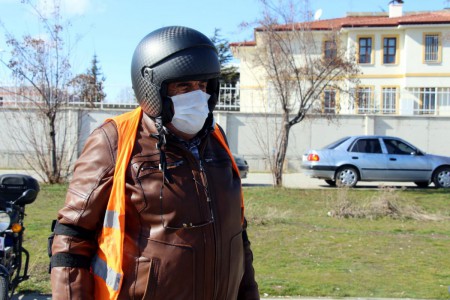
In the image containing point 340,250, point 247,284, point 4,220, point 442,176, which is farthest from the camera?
point 442,176

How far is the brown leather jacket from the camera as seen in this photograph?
194cm

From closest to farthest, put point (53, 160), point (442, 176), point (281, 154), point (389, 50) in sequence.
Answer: point (53, 160)
point (281, 154)
point (442, 176)
point (389, 50)

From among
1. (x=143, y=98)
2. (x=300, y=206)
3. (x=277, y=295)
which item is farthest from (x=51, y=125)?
(x=143, y=98)

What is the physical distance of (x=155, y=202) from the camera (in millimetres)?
1971

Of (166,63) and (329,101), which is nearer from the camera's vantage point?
(166,63)

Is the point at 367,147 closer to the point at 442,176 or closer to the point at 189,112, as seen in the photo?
the point at 442,176

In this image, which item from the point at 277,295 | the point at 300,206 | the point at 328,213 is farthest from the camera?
the point at 300,206

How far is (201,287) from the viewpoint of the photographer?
2.01 m

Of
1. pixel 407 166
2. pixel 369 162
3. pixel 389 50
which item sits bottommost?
pixel 407 166

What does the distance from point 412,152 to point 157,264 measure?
14.7 m

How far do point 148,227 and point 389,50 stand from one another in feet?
130

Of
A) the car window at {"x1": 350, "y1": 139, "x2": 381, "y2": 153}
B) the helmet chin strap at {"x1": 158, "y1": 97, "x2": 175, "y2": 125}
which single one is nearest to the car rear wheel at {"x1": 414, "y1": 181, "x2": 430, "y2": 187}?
the car window at {"x1": 350, "y1": 139, "x2": 381, "y2": 153}

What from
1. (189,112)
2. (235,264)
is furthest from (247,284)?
(189,112)

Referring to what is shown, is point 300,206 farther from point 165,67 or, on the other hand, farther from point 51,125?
point 165,67
